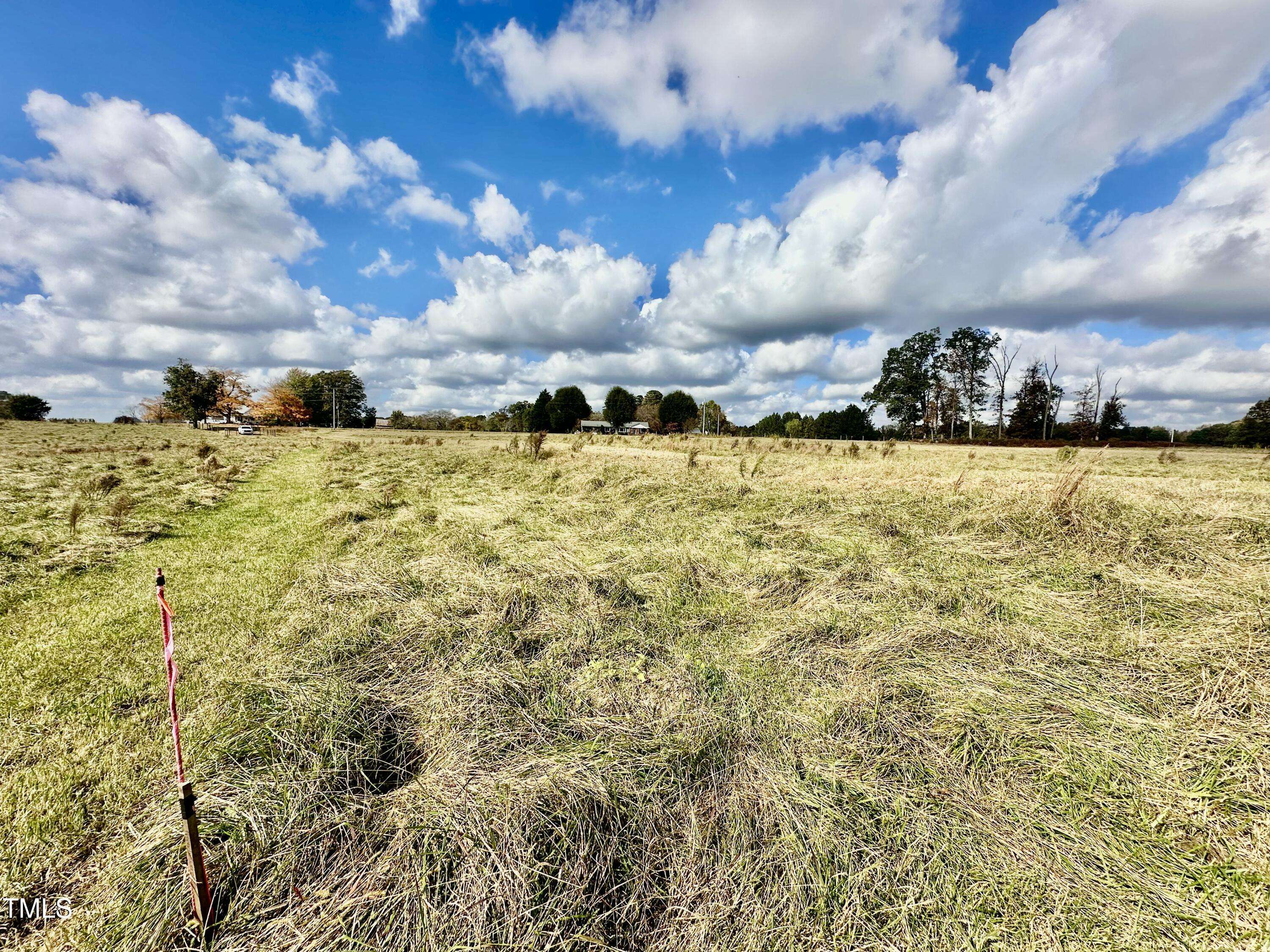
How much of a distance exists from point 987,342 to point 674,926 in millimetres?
58329

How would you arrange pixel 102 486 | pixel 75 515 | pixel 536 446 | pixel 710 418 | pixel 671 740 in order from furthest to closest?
pixel 710 418 < pixel 536 446 < pixel 102 486 < pixel 75 515 < pixel 671 740

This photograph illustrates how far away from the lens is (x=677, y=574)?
5320 millimetres

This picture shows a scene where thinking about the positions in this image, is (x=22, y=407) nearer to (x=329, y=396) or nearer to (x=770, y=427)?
(x=329, y=396)

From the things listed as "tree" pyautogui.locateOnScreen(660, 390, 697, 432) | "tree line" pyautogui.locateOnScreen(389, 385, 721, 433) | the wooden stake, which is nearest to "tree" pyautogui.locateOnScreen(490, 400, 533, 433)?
"tree line" pyautogui.locateOnScreen(389, 385, 721, 433)

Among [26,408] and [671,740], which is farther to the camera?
[26,408]

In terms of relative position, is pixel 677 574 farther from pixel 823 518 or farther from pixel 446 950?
Answer: pixel 446 950

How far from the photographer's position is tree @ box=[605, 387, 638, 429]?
74.5 m

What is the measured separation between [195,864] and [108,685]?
256cm

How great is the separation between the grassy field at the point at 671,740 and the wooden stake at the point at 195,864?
0.24 ft

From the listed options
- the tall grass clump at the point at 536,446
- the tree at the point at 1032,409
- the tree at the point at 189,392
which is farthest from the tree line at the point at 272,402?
the tree at the point at 1032,409

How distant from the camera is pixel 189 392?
50.0 m

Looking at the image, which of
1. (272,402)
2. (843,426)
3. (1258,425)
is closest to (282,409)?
(272,402)

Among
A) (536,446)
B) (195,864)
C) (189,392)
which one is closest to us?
(195,864)

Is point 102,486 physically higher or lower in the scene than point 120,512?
higher
